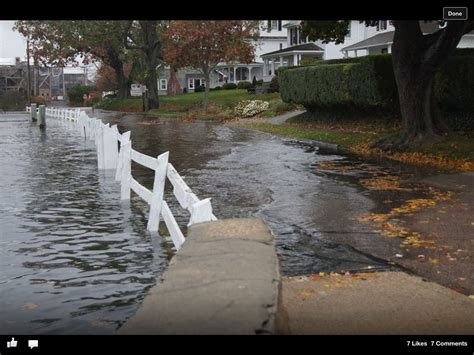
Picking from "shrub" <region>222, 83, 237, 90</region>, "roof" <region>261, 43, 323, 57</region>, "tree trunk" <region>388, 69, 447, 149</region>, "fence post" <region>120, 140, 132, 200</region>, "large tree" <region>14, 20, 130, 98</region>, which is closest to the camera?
"fence post" <region>120, 140, 132, 200</region>

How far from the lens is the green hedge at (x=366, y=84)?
22203mm

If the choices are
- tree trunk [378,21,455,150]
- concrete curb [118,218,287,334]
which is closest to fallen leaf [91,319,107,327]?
concrete curb [118,218,287,334]

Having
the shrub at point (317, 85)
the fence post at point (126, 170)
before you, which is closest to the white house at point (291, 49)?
the shrub at point (317, 85)

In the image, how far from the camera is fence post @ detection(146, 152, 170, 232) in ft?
29.1

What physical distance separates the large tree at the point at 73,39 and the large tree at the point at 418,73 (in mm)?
34073

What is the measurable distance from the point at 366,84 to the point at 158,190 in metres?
19.0

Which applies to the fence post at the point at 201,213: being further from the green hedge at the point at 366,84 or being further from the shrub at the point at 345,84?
the shrub at the point at 345,84

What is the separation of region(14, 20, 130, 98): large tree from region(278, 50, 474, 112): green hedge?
801 inches

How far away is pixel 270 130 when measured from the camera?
95.6 ft

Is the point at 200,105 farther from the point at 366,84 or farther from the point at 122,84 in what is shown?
the point at 366,84

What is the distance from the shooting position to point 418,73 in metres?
18.0

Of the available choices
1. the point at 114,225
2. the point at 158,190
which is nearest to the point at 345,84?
the point at 114,225
